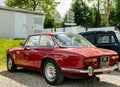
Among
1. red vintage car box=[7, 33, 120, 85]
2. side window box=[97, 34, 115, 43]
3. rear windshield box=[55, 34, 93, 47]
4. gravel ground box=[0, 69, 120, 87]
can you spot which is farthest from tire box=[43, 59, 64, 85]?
side window box=[97, 34, 115, 43]

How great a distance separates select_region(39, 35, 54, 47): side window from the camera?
323 inches

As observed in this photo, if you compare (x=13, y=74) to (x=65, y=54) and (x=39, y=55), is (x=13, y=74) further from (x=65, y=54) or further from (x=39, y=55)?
(x=65, y=54)

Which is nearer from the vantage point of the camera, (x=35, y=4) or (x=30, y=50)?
(x=30, y=50)

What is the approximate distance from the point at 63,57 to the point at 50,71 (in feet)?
2.55

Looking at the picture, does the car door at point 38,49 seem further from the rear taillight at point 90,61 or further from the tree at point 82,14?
the tree at point 82,14

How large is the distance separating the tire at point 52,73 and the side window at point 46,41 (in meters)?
0.54

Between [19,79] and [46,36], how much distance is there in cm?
159

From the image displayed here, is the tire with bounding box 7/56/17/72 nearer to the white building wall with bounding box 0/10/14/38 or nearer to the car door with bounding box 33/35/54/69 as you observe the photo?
the car door with bounding box 33/35/54/69

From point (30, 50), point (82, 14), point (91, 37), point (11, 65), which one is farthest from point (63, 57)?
point (82, 14)

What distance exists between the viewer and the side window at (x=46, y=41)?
821cm

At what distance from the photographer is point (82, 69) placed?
23.0ft

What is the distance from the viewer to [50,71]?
7.91m

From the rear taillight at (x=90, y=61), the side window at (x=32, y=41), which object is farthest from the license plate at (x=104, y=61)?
the side window at (x=32, y=41)

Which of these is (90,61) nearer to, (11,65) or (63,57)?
(63,57)
